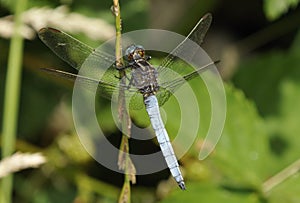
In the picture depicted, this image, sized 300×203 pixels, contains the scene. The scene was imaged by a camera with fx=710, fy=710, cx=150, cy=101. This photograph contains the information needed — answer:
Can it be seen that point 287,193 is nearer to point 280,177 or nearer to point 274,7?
point 280,177

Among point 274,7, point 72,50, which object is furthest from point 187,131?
point 72,50

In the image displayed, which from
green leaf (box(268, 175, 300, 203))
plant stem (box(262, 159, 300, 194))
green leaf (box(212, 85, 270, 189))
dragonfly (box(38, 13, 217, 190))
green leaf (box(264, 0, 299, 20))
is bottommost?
green leaf (box(268, 175, 300, 203))

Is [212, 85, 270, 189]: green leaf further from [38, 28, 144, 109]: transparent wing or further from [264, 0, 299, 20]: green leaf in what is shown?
[38, 28, 144, 109]: transparent wing

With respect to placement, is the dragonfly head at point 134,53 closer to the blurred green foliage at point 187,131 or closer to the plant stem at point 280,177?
the blurred green foliage at point 187,131

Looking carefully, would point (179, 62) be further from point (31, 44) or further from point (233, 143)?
point (31, 44)

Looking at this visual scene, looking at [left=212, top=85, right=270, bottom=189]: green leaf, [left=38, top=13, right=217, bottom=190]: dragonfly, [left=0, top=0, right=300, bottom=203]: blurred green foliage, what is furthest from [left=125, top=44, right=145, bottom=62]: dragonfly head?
[left=212, top=85, right=270, bottom=189]: green leaf
